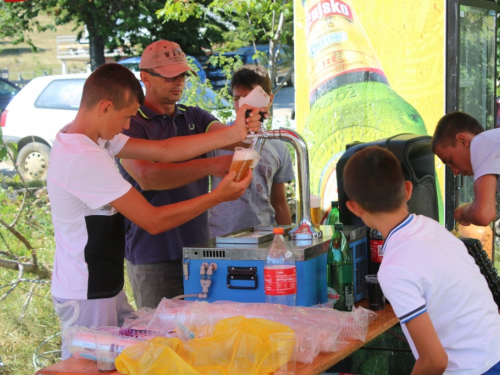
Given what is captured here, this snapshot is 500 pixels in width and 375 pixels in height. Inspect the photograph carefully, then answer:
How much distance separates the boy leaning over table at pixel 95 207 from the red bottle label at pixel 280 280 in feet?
1.22

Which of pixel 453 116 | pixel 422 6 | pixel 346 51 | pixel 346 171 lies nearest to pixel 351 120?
pixel 346 51

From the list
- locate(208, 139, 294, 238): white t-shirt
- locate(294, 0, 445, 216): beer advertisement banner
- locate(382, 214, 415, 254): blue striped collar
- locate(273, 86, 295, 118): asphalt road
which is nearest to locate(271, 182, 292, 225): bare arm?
locate(208, 139, 294, 238): white t-shirt

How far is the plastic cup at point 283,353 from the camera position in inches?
79.6

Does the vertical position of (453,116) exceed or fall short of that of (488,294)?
it exceeds it

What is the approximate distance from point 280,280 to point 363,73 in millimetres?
3324

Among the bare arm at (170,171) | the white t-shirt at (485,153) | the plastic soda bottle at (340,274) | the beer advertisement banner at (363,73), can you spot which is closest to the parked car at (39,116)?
the beer advertisement banner at (363,73)

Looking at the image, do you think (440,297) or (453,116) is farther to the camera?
(453,116)

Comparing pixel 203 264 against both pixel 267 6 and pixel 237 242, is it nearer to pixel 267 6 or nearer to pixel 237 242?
pixel 237 242

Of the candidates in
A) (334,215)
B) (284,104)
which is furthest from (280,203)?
(284,104)

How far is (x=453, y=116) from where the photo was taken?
11.2 ft

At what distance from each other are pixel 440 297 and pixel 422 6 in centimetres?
357

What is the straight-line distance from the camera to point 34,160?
9680mm

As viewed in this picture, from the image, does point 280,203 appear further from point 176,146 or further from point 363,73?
point 363,73

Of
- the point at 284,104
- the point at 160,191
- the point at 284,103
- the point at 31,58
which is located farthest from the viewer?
the point at 31,58
